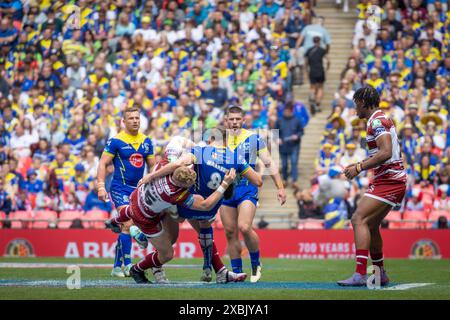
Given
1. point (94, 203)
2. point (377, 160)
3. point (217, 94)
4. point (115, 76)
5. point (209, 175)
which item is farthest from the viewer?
point (115, 76)

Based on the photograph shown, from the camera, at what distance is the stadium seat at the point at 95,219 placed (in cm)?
2388

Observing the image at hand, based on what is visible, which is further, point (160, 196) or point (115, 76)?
point (115, 76)

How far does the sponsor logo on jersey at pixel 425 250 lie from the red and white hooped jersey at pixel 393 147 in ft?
33.7

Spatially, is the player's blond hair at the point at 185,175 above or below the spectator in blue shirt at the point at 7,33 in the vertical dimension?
below

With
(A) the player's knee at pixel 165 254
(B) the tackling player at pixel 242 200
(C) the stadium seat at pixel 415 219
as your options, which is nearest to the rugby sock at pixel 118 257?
(B) the tackling player at pixel 242 200

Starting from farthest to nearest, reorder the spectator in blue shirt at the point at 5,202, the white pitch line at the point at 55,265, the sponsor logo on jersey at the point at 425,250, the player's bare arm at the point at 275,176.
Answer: the spectator in blue shirt at the point at 5,202, the sponsor logo on jersey at the point at 425,250, the white pitch line at the point at 55,265, the player's bare arm at the point at 275,176

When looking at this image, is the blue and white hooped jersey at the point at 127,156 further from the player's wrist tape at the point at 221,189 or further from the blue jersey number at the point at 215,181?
the player's wrist tape at the point at 221,189

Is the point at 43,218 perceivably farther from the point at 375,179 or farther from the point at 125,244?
the point at 375,179

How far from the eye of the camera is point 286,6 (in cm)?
2916

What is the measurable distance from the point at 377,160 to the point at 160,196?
281 centimetres

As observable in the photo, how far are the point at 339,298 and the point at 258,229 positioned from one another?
12.1 meters

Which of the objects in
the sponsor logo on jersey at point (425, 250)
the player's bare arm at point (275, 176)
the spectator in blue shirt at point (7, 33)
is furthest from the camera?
the spectator in blue shirt at point (7, 33)

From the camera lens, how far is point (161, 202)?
1289 centimetres

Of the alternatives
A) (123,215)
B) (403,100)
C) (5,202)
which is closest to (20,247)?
(5,202)
